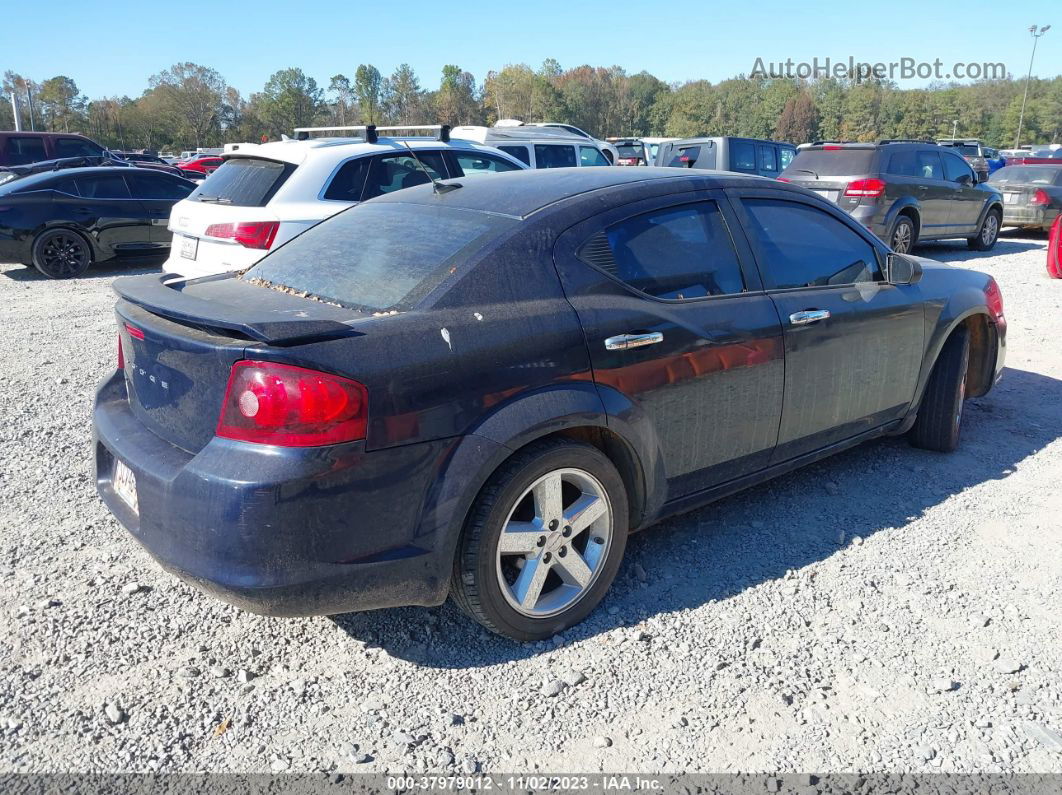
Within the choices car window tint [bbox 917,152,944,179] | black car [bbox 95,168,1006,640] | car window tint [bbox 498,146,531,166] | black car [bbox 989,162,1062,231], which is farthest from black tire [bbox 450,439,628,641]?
black car [bbox 989,162,1062,231]

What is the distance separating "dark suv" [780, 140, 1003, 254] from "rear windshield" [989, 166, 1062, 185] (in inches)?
118

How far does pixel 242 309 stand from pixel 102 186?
1027 centimetres

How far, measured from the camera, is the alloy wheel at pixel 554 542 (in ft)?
9.53

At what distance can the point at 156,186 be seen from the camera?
11.9 meters

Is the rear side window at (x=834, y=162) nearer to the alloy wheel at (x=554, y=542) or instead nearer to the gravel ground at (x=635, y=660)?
the gravel ground at (x=635, y=660)

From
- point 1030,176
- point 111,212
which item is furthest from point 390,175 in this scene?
point 1030,176

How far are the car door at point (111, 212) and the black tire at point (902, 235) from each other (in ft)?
34.9

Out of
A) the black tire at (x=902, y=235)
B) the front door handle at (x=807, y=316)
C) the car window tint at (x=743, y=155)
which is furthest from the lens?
the car window tint at (x=743, y=155)

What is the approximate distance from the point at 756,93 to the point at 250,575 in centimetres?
13563

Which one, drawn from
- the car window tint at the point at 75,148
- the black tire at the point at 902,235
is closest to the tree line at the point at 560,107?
the car window tint at the point at 75,148

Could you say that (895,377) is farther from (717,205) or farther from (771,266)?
(717,205)

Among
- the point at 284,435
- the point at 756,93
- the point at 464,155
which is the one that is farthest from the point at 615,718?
the point at 756,93

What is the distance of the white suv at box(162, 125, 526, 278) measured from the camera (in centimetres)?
693

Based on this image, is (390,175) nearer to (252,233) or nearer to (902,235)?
(252,233)
